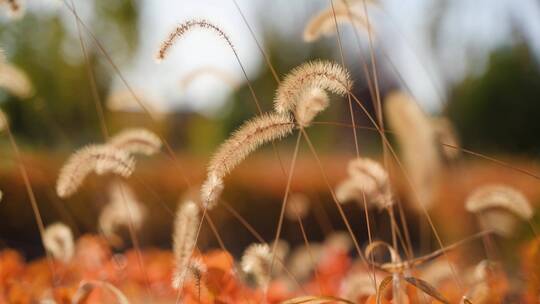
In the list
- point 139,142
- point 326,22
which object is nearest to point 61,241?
point 139,142

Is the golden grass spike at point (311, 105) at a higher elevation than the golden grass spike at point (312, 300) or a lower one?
higher

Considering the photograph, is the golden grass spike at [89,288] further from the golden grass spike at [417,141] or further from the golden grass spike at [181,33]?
the golden grass spike at [417,141]

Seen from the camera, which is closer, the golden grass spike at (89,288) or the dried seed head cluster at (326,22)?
the golden grass spike at (89,288)

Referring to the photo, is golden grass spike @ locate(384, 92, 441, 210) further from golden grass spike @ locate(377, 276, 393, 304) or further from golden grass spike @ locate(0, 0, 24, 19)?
golden grass spike @ locate(0, 0, 24, 19)

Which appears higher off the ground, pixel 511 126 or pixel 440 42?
pixel 511 126

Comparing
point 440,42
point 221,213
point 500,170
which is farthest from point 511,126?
point 221,213

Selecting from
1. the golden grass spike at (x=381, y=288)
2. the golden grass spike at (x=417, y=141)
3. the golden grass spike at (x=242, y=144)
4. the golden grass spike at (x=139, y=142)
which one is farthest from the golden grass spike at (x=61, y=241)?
the golden grass spike at (x=417, y=141)

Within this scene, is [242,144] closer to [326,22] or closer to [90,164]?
[90,164]

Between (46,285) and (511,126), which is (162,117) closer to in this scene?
(46,285)
